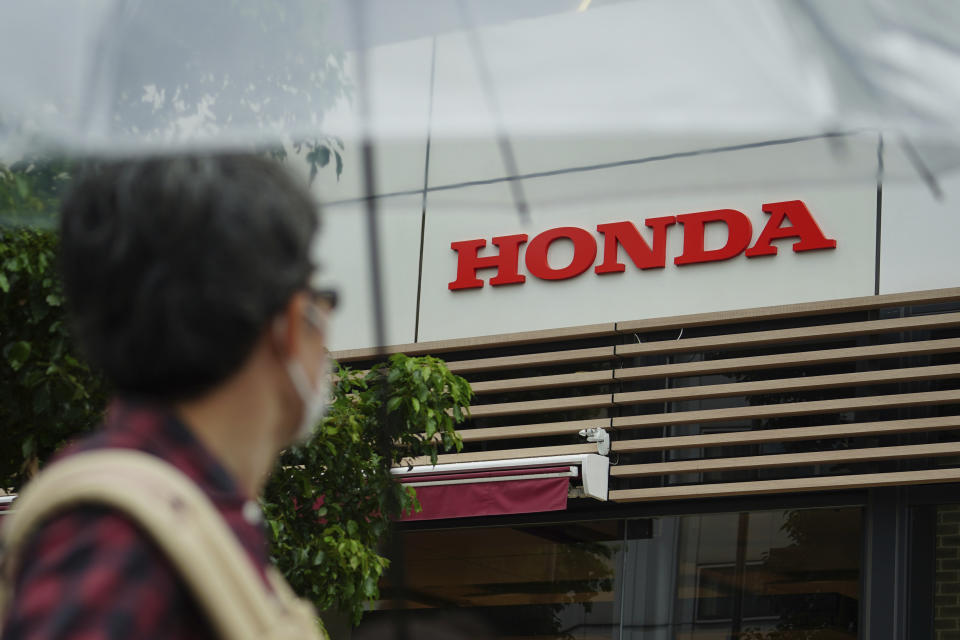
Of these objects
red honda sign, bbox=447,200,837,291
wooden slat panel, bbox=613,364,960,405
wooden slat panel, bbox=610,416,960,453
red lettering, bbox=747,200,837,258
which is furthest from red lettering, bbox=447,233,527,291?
red lettering, bbox=747,200,837,258

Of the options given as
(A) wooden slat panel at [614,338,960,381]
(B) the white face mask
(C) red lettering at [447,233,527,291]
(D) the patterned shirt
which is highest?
(C) red lettering at [447,233,527,291]

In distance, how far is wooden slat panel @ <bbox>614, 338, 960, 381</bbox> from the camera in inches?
280

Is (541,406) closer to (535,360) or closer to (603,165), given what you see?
(535,360)

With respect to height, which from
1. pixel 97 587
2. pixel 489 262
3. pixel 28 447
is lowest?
pixel 97 587

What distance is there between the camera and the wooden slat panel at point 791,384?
23.1ft

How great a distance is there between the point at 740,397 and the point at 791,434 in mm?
503

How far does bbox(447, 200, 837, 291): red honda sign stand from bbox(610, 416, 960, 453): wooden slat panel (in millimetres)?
1268

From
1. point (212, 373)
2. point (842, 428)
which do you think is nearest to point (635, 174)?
point (212, 373)

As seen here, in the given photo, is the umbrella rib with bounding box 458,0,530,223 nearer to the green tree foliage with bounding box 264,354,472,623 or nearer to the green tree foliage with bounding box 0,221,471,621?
the green tree foliage with bounding box 0,221,471,621

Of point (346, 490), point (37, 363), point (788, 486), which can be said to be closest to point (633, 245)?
point (788, 486)

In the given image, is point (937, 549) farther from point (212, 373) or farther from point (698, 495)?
point (212, 373)

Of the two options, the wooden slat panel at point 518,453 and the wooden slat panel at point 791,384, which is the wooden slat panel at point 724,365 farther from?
the wooden slat panel at point 518,453

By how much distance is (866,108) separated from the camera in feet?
6.05

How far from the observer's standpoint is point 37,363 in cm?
372
